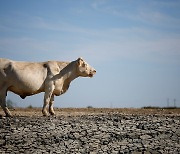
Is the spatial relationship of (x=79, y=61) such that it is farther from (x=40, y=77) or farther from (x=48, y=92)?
(x=48, y=92)

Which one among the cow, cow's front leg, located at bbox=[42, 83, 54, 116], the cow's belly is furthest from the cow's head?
the cow's belly

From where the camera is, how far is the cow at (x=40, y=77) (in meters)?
15.4

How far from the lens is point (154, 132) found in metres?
14.2

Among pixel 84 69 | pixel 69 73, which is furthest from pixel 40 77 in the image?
pixel 84 69

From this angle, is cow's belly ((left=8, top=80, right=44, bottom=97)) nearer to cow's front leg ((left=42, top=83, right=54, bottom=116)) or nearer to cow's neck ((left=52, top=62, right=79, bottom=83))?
cow's front leg ((left=42, top=83, right=54, bottom=116))

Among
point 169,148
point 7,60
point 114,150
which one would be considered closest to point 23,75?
point 7,60

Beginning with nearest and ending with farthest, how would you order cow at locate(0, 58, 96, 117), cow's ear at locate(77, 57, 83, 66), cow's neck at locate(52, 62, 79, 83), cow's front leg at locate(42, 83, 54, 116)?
cow at locate(0, 58, 96, 117) → cow's front leg at locate(42, 83, 54, 116) → cow's neck at locate(52, 62, 79, 83) → cow's ear at locate(77, 57, 83, 66)

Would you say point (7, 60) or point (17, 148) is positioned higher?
point (7, 60)

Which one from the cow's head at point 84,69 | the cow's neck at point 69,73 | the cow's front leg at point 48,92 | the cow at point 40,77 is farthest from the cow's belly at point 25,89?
the cow's head at point 84,69

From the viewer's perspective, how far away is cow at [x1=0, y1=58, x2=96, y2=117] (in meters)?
15.4

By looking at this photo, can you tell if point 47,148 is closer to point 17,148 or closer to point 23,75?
point 17,148

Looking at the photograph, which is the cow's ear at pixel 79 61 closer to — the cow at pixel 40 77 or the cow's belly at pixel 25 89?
the cow at pixel 40 77

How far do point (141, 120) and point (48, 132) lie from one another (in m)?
4.01

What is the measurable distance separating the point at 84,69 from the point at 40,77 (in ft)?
7.01
